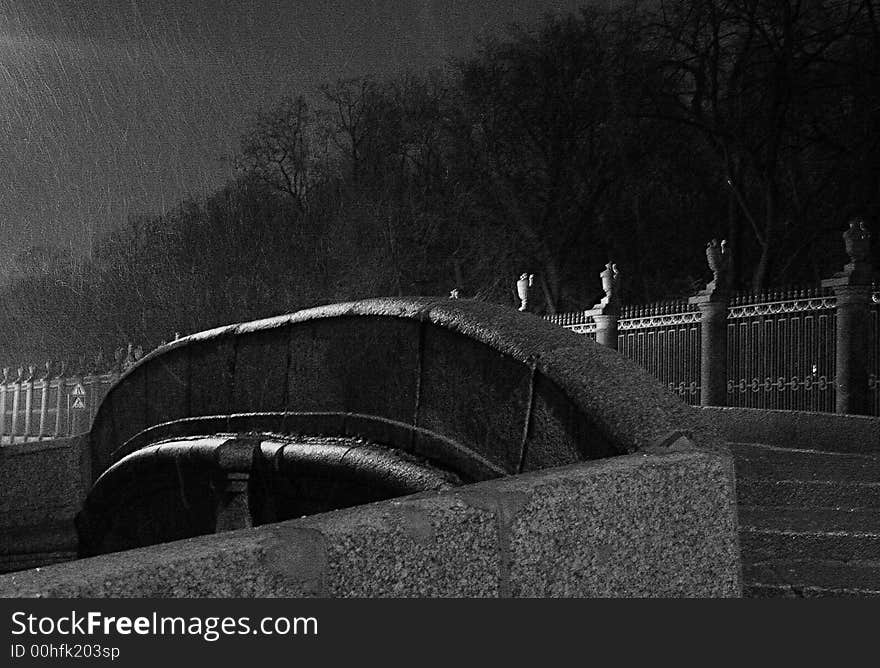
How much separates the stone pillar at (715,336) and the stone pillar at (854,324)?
81.8 inches

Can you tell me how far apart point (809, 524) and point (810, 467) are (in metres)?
1.70

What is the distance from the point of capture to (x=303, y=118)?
39.9 m

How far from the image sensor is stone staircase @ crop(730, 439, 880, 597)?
510cm

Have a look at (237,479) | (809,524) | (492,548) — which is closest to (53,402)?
(237,479)

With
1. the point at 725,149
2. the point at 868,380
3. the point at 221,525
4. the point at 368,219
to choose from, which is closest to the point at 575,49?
the point at 725,149

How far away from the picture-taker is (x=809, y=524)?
5949mm

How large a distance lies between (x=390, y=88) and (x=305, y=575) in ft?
119

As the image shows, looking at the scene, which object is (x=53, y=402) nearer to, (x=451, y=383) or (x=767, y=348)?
(x=767, y=348)

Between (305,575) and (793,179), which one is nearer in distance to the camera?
(305,575)

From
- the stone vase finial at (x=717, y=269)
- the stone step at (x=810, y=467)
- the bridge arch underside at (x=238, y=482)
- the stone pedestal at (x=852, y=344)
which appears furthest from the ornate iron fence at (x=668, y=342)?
the stone step at (x=810, y=467)

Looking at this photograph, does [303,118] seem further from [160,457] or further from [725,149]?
[160,457]

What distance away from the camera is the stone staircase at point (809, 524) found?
201 inches

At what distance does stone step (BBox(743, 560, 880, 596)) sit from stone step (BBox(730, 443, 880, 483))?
6.06 feet

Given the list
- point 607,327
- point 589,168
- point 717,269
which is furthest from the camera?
point 589,168
